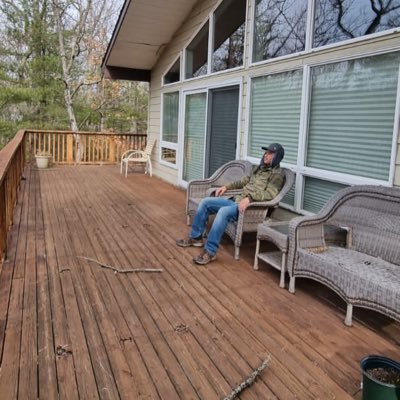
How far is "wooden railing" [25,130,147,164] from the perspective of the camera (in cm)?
1074

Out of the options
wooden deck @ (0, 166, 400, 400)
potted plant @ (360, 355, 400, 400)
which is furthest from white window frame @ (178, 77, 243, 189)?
potted plant @ (360, 355, 400, 400)

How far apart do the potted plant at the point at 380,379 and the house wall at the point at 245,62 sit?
1671mm

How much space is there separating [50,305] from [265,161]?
7.28 ft

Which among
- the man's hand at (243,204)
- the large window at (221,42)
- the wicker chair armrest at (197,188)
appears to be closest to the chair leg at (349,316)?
the man's hand at (243,204)

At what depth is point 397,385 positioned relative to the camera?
5.37ft

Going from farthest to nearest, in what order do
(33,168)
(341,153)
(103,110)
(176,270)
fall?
1. (103,110)
2. (33,168)
3. (341,153)
4. (176,270)

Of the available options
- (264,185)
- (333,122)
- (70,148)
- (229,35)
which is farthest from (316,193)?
(70,148)

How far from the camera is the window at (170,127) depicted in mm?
7922

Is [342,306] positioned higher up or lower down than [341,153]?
lower down

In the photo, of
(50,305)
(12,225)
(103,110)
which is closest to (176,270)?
(50,305)

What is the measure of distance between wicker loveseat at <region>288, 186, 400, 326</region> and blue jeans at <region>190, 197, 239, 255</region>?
796mm

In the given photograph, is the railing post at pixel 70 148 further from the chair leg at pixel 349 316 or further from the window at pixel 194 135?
the chair leg at pixel 349 316

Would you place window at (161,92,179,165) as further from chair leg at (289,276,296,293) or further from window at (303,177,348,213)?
chair leg at (289,276,296,293)

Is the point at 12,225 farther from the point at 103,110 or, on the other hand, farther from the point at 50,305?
the point at 103,110
